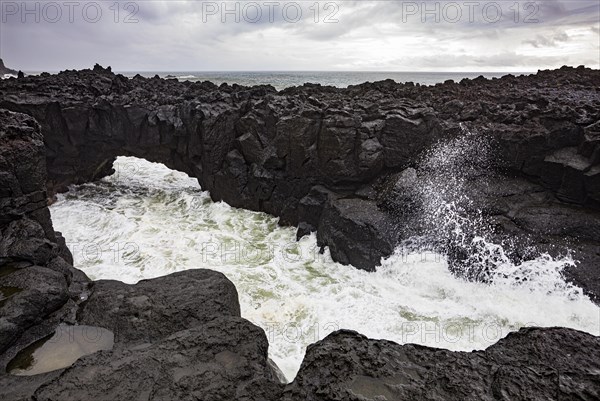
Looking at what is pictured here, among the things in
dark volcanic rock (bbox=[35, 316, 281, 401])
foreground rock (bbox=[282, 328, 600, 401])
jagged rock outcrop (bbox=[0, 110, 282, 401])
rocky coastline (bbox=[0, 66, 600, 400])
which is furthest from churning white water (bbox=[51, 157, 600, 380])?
foreground rock (bbox=[282, 328, 600, 401])

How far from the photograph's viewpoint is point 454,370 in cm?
325

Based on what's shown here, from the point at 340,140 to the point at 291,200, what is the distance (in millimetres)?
2810

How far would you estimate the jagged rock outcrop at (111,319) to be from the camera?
353 centimetres

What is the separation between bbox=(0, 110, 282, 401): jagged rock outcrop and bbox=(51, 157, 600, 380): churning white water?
2.29 metres

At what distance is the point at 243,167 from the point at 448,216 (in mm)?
7582

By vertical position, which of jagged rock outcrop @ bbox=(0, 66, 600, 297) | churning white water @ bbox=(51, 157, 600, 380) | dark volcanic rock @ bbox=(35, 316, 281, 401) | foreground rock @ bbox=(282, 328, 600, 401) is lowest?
churning white water @ bbox=(51, 157, 600, 380)

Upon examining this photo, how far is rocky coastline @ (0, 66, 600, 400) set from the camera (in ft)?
11.1

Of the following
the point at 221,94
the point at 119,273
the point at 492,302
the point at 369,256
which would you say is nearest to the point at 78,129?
the point at 221,94

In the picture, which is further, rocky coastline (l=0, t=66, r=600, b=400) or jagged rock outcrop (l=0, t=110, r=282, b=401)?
jagged rock outcrop (l=0, t=110, r=282, b=401)

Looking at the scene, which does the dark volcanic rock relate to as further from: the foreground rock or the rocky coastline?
the foreground rock

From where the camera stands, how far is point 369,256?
10.2 m

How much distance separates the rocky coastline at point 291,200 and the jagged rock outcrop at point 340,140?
5cm

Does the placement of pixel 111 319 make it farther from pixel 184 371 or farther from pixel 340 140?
pixel 340 140

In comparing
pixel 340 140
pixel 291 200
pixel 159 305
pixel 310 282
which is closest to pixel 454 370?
pixel 159 305
